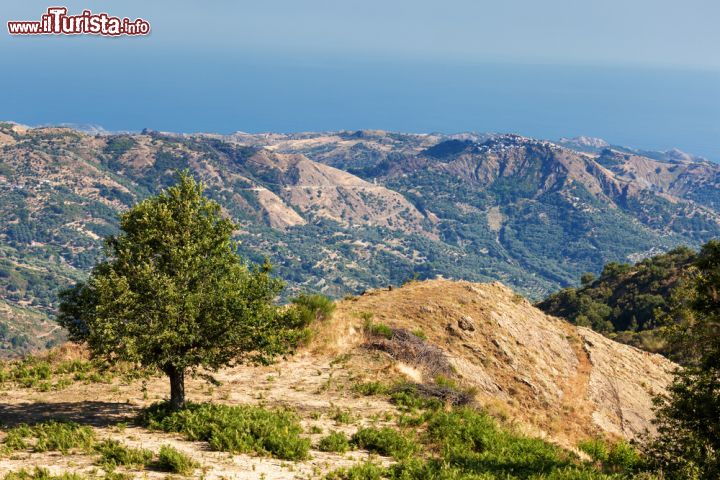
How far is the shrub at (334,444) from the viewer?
18.3 meters

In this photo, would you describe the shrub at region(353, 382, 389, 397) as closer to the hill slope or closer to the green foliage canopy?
the hill slope

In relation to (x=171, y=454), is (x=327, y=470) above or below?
below

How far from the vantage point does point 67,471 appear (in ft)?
47.0

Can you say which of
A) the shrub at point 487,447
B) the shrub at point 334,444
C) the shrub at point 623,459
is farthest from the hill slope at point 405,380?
the shrub at point 623,459

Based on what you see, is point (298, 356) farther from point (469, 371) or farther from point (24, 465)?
point (24, 465)

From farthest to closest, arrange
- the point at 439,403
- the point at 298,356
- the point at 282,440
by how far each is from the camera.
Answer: the point at 298,356 < the point at 439,403 < the point at 282,440

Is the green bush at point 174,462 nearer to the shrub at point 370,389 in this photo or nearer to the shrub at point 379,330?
the shrub at point 370,389

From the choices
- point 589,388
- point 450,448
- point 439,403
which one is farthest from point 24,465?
point 589,388

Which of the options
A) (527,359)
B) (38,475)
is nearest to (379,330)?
(527,359)

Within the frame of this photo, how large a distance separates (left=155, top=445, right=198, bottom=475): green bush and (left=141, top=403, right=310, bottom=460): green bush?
6.08 ft

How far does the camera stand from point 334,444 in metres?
18.4

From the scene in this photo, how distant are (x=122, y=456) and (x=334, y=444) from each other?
275 inches

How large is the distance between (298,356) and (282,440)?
514 inches

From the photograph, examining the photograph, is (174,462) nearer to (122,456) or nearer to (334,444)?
(122,456)
